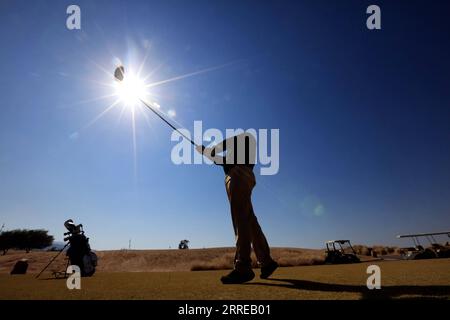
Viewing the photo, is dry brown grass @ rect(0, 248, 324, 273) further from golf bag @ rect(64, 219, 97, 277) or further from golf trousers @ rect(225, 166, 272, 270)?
golf trousers @ rect(225, 166, 272, 270)

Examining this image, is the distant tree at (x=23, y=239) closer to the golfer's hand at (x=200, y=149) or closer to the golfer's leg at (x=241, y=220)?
the golfer's hand at (x=200, y=149)

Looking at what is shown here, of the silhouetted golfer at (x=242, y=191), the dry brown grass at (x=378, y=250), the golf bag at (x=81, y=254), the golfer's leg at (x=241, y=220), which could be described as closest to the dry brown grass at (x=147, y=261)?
the golf bag at (x=81, y=254)

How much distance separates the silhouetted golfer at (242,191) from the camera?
4414 mm

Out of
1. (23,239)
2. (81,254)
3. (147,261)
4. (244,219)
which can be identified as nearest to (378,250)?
(147,261)

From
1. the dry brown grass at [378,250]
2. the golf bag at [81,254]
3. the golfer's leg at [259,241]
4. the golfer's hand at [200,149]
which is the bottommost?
the dry brown grass at [378,250]

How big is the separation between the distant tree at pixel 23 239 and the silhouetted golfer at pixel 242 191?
249ft

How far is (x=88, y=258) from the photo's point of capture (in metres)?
7.67

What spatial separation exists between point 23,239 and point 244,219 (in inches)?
3177

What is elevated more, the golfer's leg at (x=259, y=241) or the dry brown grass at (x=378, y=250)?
the golfer's leg at (x=259, y=241)

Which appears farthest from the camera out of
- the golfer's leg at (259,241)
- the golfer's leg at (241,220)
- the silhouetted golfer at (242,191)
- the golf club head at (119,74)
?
the golf club head at (119,74)
